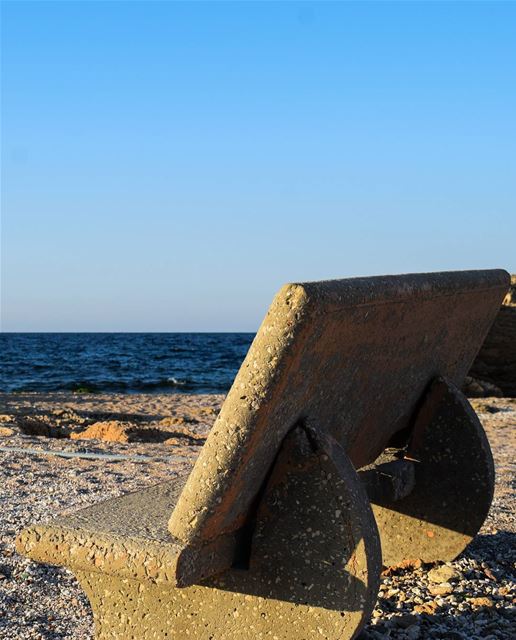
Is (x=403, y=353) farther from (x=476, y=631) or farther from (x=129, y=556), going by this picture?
(x=129, y=556)

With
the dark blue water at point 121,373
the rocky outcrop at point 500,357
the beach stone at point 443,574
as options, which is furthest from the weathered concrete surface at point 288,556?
the dark blue water at point 121,373

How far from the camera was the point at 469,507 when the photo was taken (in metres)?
3.72

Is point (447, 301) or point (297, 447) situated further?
point (447, 301)

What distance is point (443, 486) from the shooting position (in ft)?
12.3

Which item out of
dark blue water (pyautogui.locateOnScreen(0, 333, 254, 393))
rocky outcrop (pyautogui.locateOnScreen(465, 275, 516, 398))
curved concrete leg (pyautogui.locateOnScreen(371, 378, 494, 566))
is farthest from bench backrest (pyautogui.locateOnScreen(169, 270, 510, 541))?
dark blue water (pyautogui.locateOnScreen(0, 333, 254, 393))

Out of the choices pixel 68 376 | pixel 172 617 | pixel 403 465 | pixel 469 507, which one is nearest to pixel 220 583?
pixel 172 617

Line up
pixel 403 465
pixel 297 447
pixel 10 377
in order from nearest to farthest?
pixel 297 447 < pixel 403 465 < pixel 10 377

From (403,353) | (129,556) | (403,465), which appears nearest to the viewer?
(129,556)

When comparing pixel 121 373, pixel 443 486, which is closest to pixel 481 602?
pixel 443 486

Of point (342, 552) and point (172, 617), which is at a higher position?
point (342, 552)

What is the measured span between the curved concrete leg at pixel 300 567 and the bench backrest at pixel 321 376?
0.09 m

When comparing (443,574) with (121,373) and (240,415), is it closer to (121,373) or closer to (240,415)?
(240,415)

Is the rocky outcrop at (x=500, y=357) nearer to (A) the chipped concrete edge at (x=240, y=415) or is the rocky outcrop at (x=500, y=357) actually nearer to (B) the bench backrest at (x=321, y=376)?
(B) the bench backrest at (x=321, y=376)

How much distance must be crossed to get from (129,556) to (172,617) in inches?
19.9
